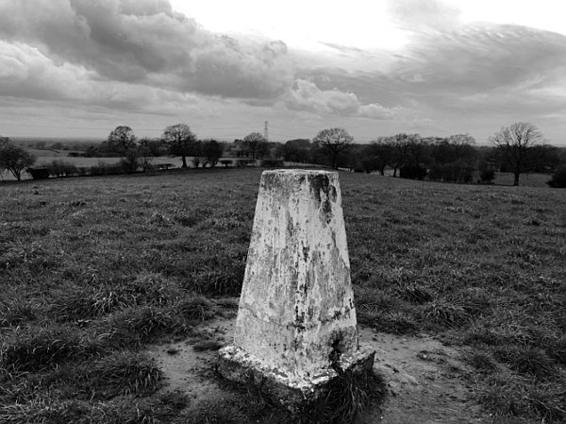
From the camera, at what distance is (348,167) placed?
210ft

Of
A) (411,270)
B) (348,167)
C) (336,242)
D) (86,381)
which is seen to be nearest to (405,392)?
(336,242)

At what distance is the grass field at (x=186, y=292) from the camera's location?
3.97 meters

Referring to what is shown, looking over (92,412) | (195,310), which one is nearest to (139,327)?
(195,310)

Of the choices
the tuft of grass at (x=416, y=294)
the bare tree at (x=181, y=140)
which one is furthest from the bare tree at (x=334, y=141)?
the tuft of grass at (x=416, y=294)

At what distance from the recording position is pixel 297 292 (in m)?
3.71

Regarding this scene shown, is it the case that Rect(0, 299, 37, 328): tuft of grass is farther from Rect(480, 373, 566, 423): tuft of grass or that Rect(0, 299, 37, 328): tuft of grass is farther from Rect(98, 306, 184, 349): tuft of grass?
Rect(480, 373, 566, 423): tuft of grass

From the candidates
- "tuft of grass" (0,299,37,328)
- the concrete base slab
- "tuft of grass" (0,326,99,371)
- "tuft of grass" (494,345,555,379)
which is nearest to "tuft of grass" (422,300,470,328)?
"tuft of grass" (494,345,555,379)

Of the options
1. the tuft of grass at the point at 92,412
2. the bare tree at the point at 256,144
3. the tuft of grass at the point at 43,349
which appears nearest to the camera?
the tuft of grass at the point at 92,412

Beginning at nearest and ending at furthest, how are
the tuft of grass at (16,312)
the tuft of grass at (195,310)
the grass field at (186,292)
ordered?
the grass field at (186,292)
the tuft of grass at (16,312)
the tuft of grass at (195,310)

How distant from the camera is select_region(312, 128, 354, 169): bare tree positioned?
58.8 m

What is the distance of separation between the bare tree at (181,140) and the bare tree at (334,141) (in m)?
18.0

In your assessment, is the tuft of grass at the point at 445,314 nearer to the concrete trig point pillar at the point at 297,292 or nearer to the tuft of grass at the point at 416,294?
the tuft of grass at the point at 416,294

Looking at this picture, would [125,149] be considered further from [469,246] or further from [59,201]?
[469,246]

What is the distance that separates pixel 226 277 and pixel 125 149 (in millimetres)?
50432
